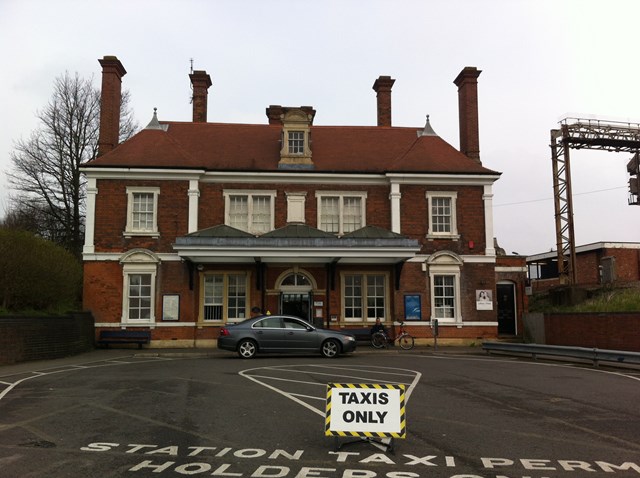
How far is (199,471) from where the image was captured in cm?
601

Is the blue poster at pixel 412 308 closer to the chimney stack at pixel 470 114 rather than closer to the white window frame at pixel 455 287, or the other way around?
the white window frame at pixel 455 287

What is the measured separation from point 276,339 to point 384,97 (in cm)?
Result: 1707

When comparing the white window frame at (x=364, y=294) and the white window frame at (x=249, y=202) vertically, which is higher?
the white window frame at (x=249, y=202)

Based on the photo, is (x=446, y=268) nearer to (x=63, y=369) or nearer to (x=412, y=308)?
(x=412, y=308)

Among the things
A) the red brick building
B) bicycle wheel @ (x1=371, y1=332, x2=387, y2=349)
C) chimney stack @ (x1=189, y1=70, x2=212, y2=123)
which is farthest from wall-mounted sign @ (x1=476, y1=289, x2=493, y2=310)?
chimney stack @ (x1=189, y1=70, x2=212, y2=123)

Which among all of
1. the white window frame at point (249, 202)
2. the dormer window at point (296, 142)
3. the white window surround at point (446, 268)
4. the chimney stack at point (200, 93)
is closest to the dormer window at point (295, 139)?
the dormer window at point (296, 142)

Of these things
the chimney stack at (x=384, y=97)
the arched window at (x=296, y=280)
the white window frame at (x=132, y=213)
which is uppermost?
the chimney stack at (x=384, y=97)

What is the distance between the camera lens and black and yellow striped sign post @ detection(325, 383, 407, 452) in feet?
21.9

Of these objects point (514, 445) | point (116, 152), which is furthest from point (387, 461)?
point (116, 152)

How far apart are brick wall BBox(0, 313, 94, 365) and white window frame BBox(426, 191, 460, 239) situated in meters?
14.4

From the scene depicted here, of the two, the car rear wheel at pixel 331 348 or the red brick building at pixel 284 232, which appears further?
the red brick building at pixel 284 232

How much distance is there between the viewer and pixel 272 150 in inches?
1030

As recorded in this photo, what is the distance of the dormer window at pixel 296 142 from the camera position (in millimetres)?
25300

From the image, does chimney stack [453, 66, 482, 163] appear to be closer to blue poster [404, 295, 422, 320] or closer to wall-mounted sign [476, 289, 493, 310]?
wall-mounted sign [476, 289, 493, 310]
